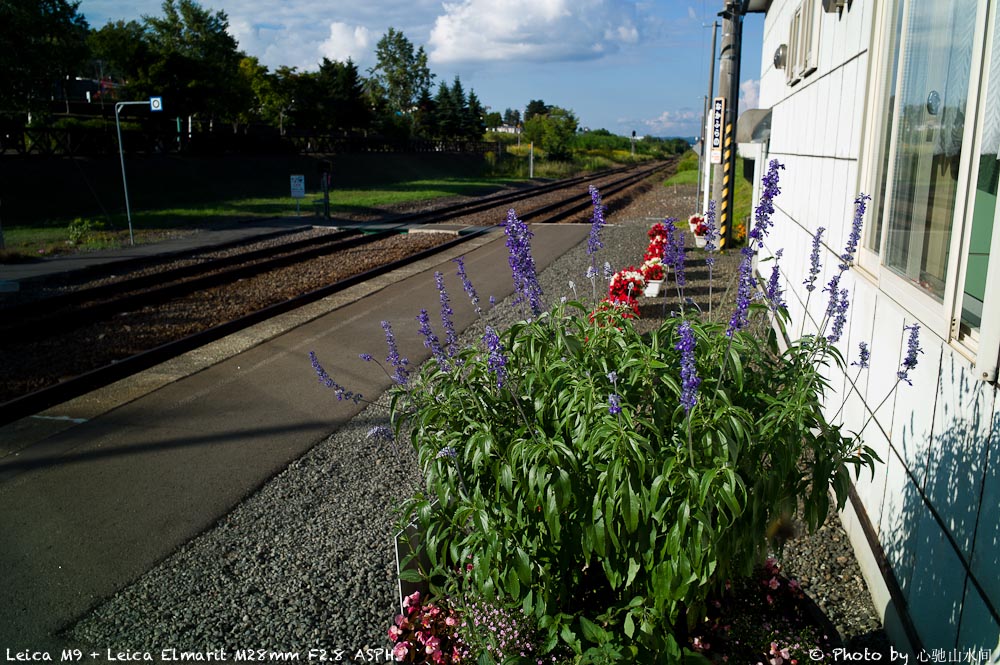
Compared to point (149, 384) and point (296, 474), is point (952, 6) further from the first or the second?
point (149, 384)

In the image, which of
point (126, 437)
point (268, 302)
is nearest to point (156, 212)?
point (268, 302)

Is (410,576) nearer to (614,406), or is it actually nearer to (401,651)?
(401,651)

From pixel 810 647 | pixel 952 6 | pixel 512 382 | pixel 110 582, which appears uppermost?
pixel 952 6

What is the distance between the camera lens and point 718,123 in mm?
17266

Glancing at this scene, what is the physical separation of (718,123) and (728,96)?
0.63m

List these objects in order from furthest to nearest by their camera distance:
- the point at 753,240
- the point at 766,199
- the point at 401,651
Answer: the point at 401,651, the point at 753,240, the point at 766,199

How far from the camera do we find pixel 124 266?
14844 millimetres

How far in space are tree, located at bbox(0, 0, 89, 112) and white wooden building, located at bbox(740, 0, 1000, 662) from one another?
74.1 ft

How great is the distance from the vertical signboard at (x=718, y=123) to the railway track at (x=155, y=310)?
22.1 feet

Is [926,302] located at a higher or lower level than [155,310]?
higher

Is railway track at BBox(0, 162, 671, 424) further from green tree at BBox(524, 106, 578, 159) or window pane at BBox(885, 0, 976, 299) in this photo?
green tree at BBox(524, 106, 578, 159)

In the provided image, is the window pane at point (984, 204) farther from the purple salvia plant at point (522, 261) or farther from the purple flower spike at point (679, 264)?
the purple salvia plant at point (522, 261)

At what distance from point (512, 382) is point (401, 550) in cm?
100

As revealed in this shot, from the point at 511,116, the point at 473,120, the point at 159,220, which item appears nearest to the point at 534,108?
the point at 511,116
